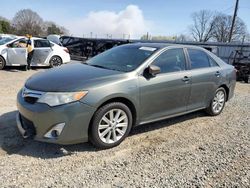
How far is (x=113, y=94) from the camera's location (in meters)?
3.91

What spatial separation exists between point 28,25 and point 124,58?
5798cm

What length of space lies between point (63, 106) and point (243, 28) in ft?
187

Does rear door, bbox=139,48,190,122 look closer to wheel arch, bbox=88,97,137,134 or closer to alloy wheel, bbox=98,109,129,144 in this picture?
wheel arch, bbox=88,97,137,134

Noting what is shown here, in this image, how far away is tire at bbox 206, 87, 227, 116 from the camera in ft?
19.4

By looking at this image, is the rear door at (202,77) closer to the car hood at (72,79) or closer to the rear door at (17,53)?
the car hood at (72,79)

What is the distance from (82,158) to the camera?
3729 mm

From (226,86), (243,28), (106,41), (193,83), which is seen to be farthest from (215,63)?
(243,28)

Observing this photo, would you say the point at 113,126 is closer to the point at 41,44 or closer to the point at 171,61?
the point at 171,61

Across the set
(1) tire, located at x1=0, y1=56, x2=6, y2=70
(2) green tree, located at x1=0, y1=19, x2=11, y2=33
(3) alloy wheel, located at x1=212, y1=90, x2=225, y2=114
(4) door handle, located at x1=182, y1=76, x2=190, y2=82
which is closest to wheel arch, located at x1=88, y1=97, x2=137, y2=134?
(4) door handle, located at x1=182, y1=76, x2=190, y2=82

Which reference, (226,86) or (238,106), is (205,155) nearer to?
(226,86)

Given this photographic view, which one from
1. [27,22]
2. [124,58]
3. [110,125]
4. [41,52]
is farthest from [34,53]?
[27,22]

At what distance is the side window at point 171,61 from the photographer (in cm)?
468

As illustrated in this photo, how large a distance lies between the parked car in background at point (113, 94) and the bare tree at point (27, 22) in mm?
54204

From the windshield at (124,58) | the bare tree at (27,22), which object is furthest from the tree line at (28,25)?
the windshield at (124,58)
